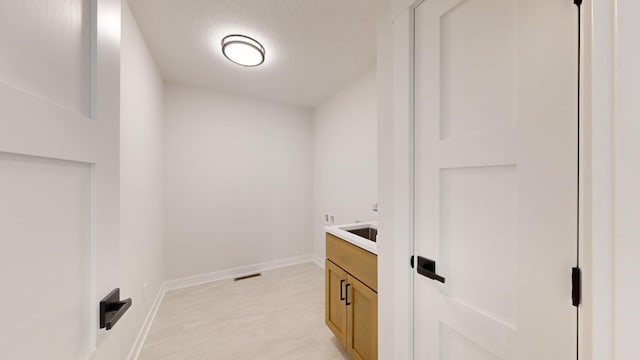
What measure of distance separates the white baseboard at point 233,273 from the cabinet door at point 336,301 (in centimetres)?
168

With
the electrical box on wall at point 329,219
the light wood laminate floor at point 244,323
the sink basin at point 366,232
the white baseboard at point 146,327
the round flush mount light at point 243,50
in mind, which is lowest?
the light wood laminate floor at point 244,323

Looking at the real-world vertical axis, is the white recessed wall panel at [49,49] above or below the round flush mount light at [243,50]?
below

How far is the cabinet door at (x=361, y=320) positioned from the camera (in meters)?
1.29

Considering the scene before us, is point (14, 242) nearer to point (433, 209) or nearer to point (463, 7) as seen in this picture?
point (433, 209)

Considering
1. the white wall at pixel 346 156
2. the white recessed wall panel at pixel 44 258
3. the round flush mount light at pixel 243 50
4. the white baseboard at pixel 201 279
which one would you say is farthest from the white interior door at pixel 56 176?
the white wall at pixel 346 156

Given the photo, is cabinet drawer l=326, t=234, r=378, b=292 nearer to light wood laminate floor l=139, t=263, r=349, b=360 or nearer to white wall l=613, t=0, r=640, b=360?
light wood laminate floor l=139, t=263, r=349, b=360

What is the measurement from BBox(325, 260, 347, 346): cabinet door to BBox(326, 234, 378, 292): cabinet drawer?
0.24ft

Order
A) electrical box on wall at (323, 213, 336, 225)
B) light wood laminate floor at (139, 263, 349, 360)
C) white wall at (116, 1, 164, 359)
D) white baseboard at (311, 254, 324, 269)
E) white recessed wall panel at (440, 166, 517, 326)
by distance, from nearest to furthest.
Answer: white recessed wall panel at (440, 166, 517, 326), white wall at (116, 1, 164, 359), light wood laminate floor at (139, 263, 349, 360), electrical box on wall at (323, 213, 336, 225), white baseboard at (311, 254, 324, 269)

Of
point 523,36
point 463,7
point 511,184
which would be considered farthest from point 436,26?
point 511,184

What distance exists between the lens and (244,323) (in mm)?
2016

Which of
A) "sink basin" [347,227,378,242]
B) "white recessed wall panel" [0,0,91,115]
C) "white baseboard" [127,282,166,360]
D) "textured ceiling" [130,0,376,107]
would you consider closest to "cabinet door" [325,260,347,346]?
"sink basin" [347,227,378,242]

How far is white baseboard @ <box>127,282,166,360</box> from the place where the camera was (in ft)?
5.33

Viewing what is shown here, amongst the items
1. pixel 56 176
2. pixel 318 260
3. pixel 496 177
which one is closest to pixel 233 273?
pixel 318 260

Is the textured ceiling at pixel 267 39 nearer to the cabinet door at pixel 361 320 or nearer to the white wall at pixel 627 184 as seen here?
the white wall at pixel 627 184
